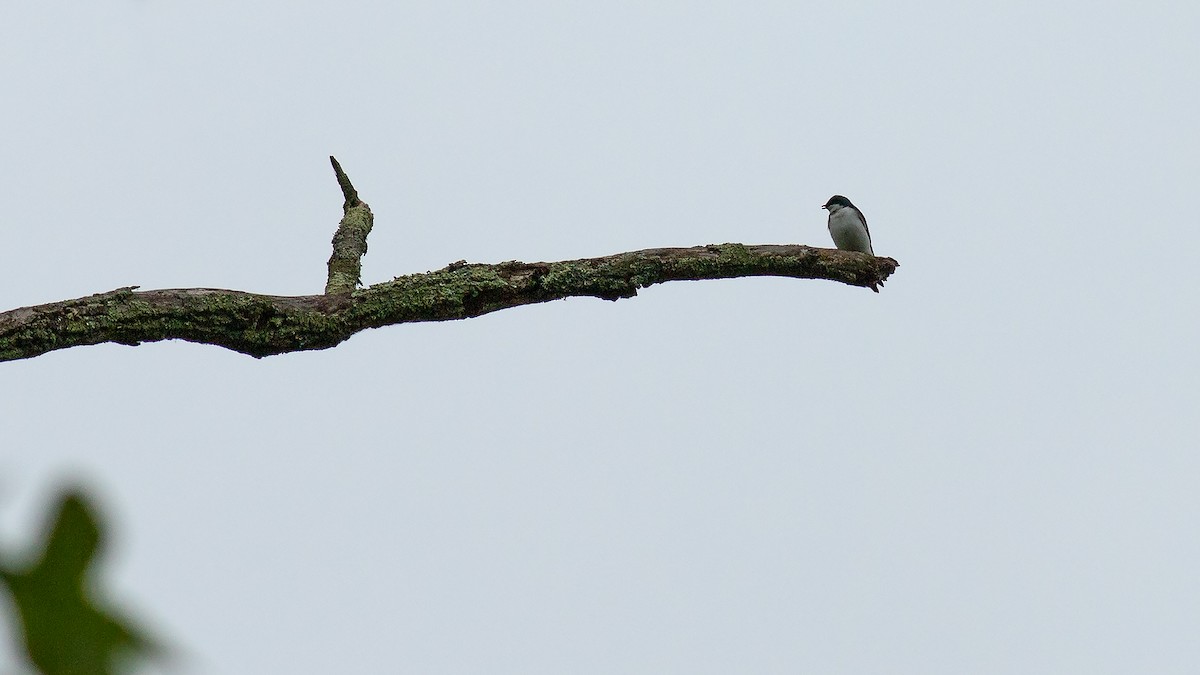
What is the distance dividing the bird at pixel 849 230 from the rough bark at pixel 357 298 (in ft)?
11.7

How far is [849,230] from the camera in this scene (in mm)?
10242

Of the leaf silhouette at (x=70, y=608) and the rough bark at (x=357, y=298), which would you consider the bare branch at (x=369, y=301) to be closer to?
the rough bark at (x=357, y=298)

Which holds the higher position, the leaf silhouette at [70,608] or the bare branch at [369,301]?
the bare branch at [369,301]

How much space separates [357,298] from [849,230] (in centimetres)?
585

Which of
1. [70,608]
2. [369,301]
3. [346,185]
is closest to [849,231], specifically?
[346,185]

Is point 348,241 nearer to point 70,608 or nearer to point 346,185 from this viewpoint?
point 346,185

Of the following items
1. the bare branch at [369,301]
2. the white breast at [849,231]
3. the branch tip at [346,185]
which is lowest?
the bare branch at [369,301]

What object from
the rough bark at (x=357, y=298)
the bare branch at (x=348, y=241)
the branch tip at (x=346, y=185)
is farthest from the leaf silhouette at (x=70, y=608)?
the branch tip at (x=346, y=185)

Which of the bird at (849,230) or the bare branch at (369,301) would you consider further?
the bird at (849,230)

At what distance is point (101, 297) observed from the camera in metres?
5.03

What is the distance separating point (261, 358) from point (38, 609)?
4.96 m

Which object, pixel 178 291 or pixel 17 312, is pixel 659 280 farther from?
pixel 17 312

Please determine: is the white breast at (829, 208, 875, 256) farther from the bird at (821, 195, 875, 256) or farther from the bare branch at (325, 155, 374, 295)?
the bare branch at (325, 155, 374, 295)

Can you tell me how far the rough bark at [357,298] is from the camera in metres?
4.95
